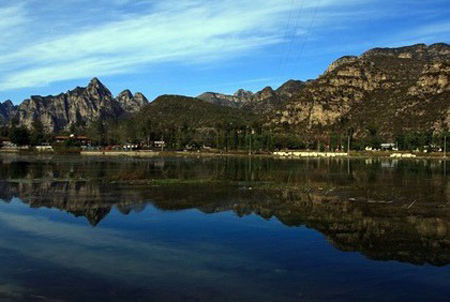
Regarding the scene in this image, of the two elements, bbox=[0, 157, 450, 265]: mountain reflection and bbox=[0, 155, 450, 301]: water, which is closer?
bbox=[0, 155, 450, 301]: water

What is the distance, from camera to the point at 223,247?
78.0ft

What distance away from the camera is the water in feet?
55.5

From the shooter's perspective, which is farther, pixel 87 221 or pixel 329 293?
pixel 87 221

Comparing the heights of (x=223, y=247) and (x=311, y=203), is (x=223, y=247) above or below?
below

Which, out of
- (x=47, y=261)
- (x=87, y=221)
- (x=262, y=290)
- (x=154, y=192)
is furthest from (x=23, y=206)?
(x=262, y=290)

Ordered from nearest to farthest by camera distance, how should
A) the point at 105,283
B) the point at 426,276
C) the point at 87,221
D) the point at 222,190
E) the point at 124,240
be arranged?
the point at 105,283
the point at 426,276
the point at 124,240
the point at 87,221
the point at 222,190

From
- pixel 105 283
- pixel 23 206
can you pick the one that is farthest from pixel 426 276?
pixel 23 206

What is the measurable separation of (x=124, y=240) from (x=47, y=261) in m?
5.30

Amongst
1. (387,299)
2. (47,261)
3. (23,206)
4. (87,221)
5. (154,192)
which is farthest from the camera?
(154,192)

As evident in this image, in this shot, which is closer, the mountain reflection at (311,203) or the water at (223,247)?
the water at (223,247)

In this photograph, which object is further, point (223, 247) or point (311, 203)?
point (311, 203)

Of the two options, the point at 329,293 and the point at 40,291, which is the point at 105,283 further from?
the point at 329,293

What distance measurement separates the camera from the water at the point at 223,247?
16.9 metres

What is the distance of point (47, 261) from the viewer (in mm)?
20406
